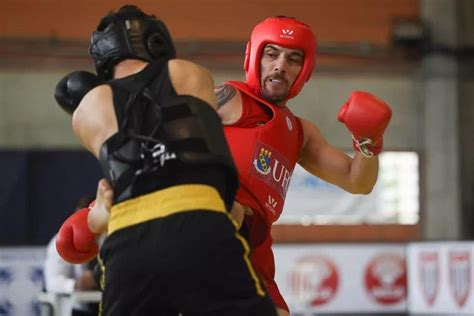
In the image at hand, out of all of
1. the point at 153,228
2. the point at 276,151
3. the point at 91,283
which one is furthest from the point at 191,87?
the point at 91,283

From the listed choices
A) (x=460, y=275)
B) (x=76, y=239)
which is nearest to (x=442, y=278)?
(x=460, y=275)

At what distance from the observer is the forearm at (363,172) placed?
4391 millimetres

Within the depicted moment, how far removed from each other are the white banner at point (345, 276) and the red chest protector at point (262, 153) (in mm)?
6202

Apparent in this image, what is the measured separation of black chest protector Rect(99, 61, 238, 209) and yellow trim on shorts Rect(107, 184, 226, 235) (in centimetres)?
2

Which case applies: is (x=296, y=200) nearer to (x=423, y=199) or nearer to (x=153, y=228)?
(x=423, y=199)

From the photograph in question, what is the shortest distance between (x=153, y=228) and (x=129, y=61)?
0.62 metres

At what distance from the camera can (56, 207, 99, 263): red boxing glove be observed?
3.69m

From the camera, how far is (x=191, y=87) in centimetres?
332

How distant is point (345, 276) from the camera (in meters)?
10.6

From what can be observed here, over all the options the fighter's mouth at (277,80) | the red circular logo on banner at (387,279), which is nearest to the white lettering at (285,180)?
the fighter's mouth at (277,80)

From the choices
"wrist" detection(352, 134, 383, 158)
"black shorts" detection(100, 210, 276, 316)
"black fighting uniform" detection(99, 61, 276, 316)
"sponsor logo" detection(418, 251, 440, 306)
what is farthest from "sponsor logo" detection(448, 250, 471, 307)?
"black shorts" detection(100, 210, 276, 316)

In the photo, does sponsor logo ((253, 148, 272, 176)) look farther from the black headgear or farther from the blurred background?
the blurred background

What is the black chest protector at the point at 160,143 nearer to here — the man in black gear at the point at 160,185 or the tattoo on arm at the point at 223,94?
the man in black gear at the point at 160,185

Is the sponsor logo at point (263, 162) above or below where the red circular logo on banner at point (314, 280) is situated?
above
